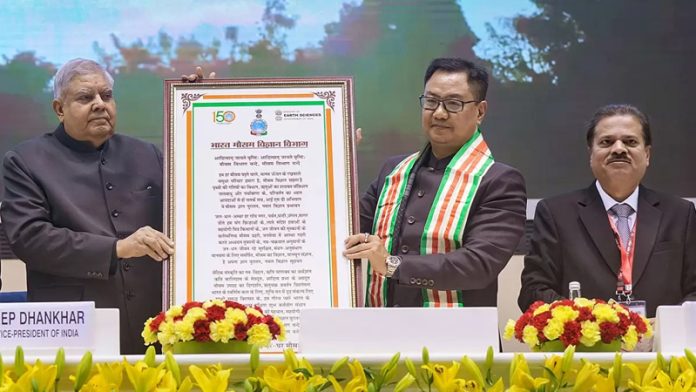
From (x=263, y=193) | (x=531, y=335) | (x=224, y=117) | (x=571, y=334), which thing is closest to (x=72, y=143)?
(x=224, y=117)

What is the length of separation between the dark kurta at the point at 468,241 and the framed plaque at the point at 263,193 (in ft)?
0.88

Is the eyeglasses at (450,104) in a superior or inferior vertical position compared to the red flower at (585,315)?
superior

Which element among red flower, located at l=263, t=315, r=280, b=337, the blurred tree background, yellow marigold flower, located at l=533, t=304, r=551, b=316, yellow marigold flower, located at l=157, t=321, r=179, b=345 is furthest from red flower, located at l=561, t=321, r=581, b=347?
the blurred tree background

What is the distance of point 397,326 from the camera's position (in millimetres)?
2301

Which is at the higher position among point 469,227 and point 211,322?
point 469,227

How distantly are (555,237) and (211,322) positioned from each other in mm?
1646

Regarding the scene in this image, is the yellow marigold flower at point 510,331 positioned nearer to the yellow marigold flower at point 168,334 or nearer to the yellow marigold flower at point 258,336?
the yellow marigold flower at point 258,336

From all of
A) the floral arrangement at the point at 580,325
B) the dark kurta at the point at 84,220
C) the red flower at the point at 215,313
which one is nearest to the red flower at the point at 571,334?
the floral arrangement at the point at 580,325

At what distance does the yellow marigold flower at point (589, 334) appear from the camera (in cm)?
237

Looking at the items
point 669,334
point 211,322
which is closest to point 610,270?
point 669,334

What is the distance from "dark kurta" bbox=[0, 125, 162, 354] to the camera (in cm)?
325

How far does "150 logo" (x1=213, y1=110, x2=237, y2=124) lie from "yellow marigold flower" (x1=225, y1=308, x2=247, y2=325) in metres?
0.97

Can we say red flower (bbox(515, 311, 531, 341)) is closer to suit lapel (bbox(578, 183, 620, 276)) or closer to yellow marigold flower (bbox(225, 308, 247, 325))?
yellow marigold flower (bbox(225, 308, 247, 325))

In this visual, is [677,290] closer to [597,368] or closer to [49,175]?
[597,368]
